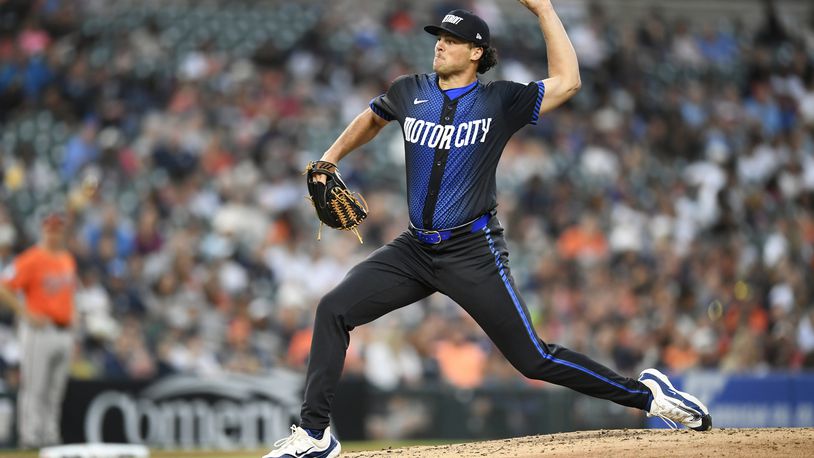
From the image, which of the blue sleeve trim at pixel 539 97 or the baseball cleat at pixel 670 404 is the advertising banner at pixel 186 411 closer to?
the baseball cleat at pixel 670 404

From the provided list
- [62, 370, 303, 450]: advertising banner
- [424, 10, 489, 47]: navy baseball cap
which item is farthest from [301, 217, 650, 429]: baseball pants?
[62, 370, 303, 450]: advertising banner

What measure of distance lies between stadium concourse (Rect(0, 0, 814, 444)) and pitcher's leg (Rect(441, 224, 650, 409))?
7.20 meters

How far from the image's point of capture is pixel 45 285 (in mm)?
11742

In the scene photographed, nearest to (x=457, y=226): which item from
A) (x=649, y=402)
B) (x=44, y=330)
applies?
(x=649, y=402)

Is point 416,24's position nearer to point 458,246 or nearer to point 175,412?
point 175,412

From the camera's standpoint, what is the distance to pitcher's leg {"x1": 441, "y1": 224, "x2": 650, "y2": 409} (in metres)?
6.33

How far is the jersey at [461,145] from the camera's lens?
632 cm

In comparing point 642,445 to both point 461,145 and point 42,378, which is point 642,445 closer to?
point 461,145

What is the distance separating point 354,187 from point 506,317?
10525 millimetres

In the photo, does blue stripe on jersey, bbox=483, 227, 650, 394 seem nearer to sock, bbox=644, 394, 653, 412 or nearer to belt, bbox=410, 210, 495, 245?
belt, bbox=410, 210, 495, 245

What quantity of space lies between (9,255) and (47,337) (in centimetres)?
261

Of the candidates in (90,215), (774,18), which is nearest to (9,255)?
(90,215)

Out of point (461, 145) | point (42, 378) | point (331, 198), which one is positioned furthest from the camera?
point (42, 378)

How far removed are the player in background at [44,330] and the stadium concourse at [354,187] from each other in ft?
2.64
